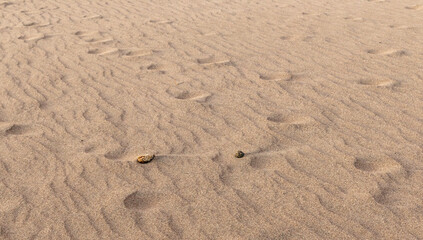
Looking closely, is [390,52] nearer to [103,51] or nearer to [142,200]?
[103,51]

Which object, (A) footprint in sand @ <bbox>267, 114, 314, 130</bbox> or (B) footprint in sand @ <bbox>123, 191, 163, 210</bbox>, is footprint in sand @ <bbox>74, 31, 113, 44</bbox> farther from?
(B) footprint in sand @ <bbox>123, 191, 163, 210</bbox>

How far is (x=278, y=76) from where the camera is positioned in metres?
4.65

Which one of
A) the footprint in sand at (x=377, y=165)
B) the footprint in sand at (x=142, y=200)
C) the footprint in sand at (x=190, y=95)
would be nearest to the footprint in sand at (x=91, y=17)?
the footprint in sand at (x=190, y=95)

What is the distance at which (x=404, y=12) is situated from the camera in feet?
23.2

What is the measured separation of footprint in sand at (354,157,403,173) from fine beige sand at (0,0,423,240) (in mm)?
11

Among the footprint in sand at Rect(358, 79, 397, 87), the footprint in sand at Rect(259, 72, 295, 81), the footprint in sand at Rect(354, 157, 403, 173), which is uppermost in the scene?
the footprint in sand at Rect(354, 157, 403, 173)

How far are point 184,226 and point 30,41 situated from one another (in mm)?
4420

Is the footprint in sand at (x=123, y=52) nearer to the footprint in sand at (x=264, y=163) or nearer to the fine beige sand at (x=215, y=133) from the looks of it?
the fine beige sand at (x=215, y=133)

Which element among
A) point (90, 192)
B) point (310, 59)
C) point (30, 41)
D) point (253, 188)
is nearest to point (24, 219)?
point (90, 192)

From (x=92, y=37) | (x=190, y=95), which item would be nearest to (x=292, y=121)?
(x=190, y=95)

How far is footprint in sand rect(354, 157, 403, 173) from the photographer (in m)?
3.02

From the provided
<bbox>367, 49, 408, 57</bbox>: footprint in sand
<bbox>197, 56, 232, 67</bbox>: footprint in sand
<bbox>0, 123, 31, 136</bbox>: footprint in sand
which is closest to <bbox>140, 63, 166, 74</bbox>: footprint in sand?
<bbox>197, 56, 232, 67</bbox>: footprint in sand

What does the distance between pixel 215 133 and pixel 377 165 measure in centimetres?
108

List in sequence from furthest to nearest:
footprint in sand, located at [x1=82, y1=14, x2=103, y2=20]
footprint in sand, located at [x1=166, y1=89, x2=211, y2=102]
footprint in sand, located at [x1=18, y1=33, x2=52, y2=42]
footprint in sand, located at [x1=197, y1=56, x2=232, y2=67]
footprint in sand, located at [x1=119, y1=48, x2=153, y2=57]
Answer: footprint in sand, located at [x1=82, y1=14, x2=103, y2=20] → footprint in sand, located at [x1=18, y1=33, x2=52, y2=42] → footprint in sand, located at [x1=119, y1=48, x2=153, y2=57] → footprint in sand, located at [x1=197, y1=56, x2=232, y2=67] → footprint in sand, located at [x1=166, y1=89, x2=211, y2=102]
